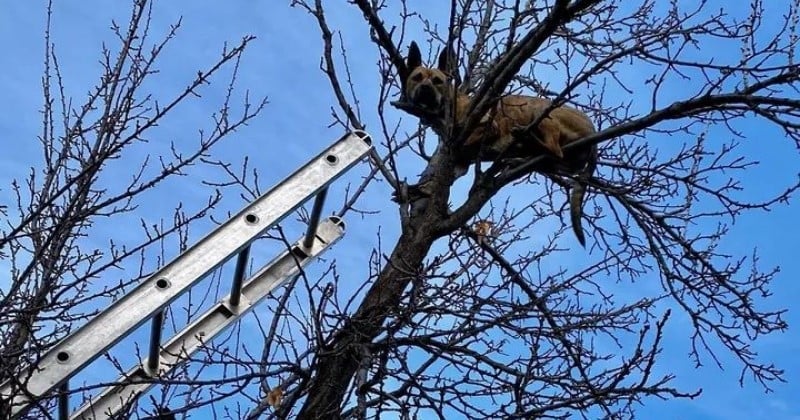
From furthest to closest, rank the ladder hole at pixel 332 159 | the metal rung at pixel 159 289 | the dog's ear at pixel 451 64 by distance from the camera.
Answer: the dog's ear at pixel 451 64 → the ladder hole at pixel 332 159 → the metal rung at pixel 159 289

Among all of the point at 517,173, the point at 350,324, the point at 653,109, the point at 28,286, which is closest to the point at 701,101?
the point at 653,109

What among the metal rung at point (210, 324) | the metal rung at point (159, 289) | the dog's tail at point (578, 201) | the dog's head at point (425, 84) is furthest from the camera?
the dog's head at point (425, 84)

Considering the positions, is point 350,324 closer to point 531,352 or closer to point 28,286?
point 531,352

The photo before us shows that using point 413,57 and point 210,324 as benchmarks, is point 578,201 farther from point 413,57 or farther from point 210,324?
point 210,324

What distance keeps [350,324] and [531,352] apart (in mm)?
1010

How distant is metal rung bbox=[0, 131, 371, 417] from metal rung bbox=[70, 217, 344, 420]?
335mm

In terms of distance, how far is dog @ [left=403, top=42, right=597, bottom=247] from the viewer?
6414 mm

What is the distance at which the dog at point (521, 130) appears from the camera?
6414 millimetres

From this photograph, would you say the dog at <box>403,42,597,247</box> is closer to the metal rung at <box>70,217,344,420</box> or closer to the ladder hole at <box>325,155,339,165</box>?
the metal rung at <box>70,217,344,420</box>

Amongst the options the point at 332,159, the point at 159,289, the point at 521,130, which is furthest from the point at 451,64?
the point at 159,289

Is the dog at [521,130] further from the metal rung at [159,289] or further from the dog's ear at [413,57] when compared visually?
the metal rung at [159,289]

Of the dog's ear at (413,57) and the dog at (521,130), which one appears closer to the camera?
the dog at (521,130)

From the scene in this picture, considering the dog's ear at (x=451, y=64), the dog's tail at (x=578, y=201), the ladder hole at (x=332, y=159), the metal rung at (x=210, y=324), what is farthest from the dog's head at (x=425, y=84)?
the ladder hole at (x=332, y=159)

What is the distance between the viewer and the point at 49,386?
4.01 meters
